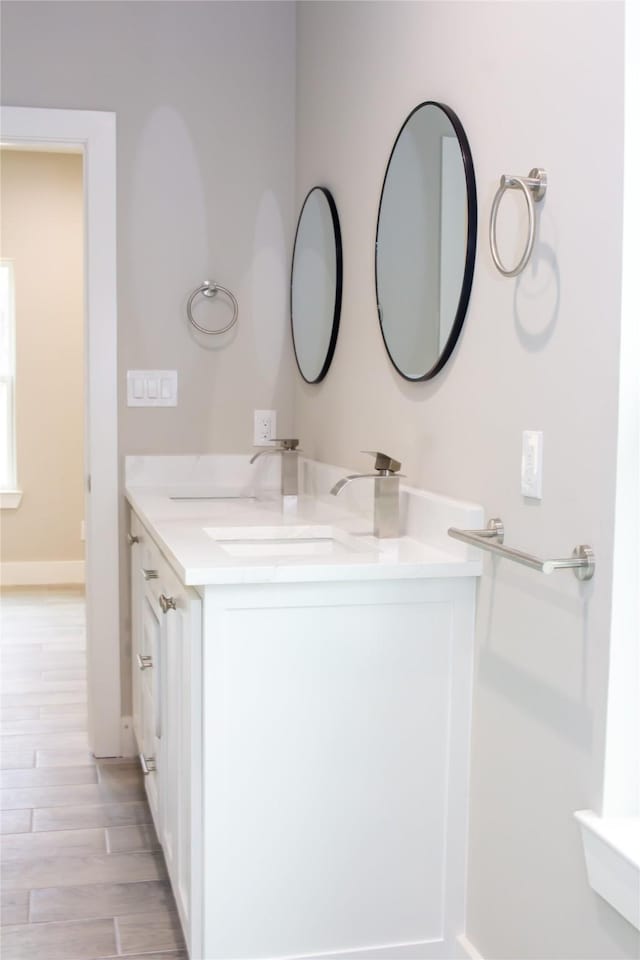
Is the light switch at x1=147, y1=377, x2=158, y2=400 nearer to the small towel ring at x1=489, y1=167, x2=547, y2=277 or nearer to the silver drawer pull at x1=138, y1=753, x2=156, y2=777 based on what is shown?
the silver drawer pull at x1=138, y1=753, x2=156, y2=777

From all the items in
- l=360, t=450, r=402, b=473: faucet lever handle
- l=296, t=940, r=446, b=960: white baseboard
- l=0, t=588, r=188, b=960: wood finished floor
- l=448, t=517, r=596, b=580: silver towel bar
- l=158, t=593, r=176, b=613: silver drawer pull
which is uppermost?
l=360, t=450, r=402, b=473: faucet lever handle

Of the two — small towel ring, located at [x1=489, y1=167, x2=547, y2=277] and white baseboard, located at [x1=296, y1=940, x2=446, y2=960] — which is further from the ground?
small towel ring, located at [x1=489, y1=167, x2=547, y2=277]

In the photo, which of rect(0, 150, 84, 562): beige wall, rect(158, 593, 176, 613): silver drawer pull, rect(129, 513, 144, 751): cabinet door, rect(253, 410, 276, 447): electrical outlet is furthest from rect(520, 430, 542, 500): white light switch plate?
rect(0, 150, 84, 562): beige wall

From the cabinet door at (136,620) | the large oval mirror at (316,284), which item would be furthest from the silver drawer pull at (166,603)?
the large oval mirror at (316,284)

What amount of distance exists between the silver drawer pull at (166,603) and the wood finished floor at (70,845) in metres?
0.71

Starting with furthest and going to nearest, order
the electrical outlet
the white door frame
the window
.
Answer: the window
the electrical outlet
the white door frame

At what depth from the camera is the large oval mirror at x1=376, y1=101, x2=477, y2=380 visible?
1.86m

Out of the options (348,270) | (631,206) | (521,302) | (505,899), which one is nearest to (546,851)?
(505,899)

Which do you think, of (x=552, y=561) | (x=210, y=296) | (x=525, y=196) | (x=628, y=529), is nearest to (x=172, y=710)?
(x=552, y=561)

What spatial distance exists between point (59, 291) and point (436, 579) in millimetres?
4572

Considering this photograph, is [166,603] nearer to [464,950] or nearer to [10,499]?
[464,950]

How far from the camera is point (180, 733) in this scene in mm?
1940

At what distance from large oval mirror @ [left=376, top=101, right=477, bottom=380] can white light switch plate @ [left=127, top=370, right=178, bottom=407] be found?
40.6 inches

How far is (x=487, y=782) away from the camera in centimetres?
179
